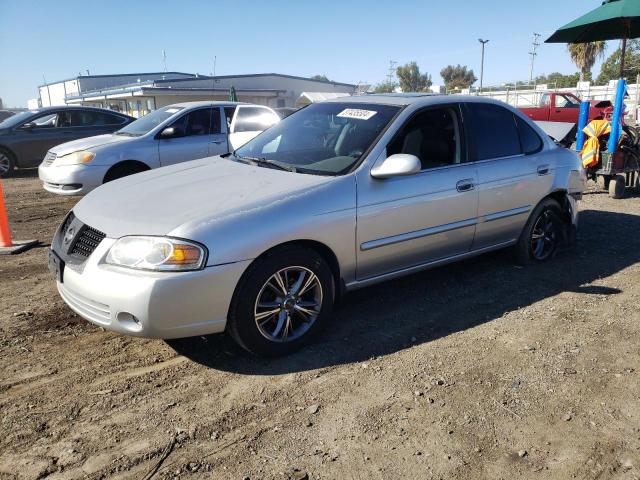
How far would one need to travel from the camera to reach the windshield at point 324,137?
3.95 metres

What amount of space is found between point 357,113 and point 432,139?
65 centimetres

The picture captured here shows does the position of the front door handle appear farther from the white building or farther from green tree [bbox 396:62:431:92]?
green tree [bbox 396:62:431:92]

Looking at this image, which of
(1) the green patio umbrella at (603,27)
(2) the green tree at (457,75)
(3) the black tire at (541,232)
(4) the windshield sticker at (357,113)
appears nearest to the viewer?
(4) the windshield sticker at (357,113)

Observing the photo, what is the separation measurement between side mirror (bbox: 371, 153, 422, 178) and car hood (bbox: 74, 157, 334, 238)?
35 centimetres

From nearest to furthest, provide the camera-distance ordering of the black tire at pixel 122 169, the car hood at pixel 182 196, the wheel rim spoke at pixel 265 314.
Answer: the car hood at pixel 182 196 < the wheel rim spoke at pixel 265 314 < the black tire at pixel 122 169

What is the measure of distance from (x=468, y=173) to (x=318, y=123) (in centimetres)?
133

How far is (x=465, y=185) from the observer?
14.3ft

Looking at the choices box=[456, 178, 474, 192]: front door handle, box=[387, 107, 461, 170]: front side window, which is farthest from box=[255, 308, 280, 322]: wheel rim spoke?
box=[456, 178, 474, 192]: front door handle

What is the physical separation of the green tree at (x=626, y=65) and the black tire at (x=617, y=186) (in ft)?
Answer: 155

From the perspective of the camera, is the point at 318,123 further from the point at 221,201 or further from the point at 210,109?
the point at 210,109

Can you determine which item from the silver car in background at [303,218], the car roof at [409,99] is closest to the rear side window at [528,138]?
the silver car in background at [303,218]

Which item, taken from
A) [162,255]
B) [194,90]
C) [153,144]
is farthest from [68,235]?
[194,90]

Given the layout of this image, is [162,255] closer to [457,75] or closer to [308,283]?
[308,283]

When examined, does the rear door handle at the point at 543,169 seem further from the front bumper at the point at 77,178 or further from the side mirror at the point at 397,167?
the front bumper at the point at 77,178
